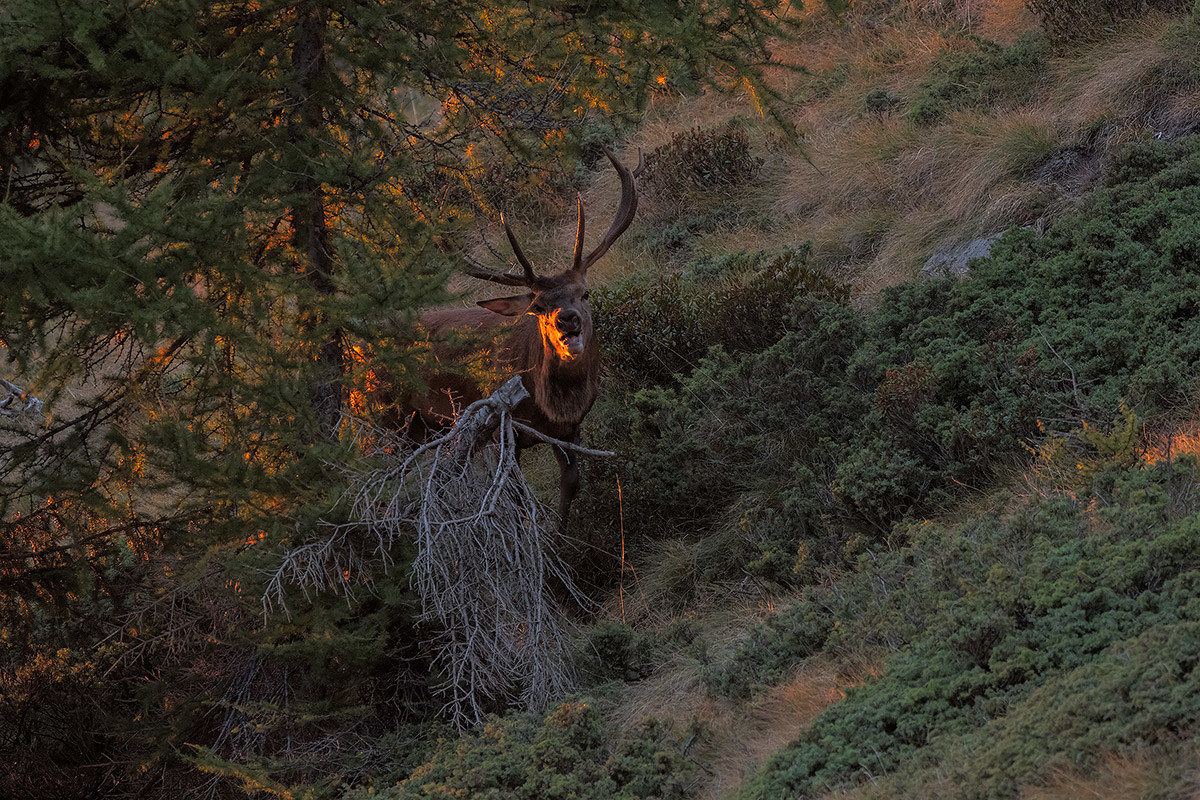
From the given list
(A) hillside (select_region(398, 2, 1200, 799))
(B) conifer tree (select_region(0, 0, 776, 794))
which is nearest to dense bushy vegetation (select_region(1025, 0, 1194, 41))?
(A) hillside (select_region(398, 2, 1200, 799))

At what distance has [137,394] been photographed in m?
6.55

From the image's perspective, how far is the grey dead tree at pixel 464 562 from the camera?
6.17 m

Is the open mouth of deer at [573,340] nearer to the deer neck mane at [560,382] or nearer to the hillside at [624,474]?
the deer neck mane at [560,382]

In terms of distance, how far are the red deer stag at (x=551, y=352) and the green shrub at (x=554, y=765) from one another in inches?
108

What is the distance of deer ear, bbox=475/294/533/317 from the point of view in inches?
327

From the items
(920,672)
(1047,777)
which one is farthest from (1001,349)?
(1047,777)

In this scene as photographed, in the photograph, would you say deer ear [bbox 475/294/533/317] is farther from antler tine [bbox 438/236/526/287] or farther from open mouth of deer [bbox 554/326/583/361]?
open mouth of deer [bbox 554/326/583/361]

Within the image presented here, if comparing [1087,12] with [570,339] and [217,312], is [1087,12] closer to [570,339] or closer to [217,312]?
[570,339]

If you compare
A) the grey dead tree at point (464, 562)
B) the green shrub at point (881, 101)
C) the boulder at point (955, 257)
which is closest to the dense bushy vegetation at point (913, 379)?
the boulder at point (955, 257)

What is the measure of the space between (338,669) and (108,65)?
11.0 feet

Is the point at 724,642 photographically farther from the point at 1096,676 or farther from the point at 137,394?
the point at 137,394

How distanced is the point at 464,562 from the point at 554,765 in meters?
1.30

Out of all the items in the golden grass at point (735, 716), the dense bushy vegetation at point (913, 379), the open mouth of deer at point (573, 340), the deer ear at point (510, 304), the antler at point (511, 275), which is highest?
the antler at point (511, 275)

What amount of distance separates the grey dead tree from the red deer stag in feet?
5.11
